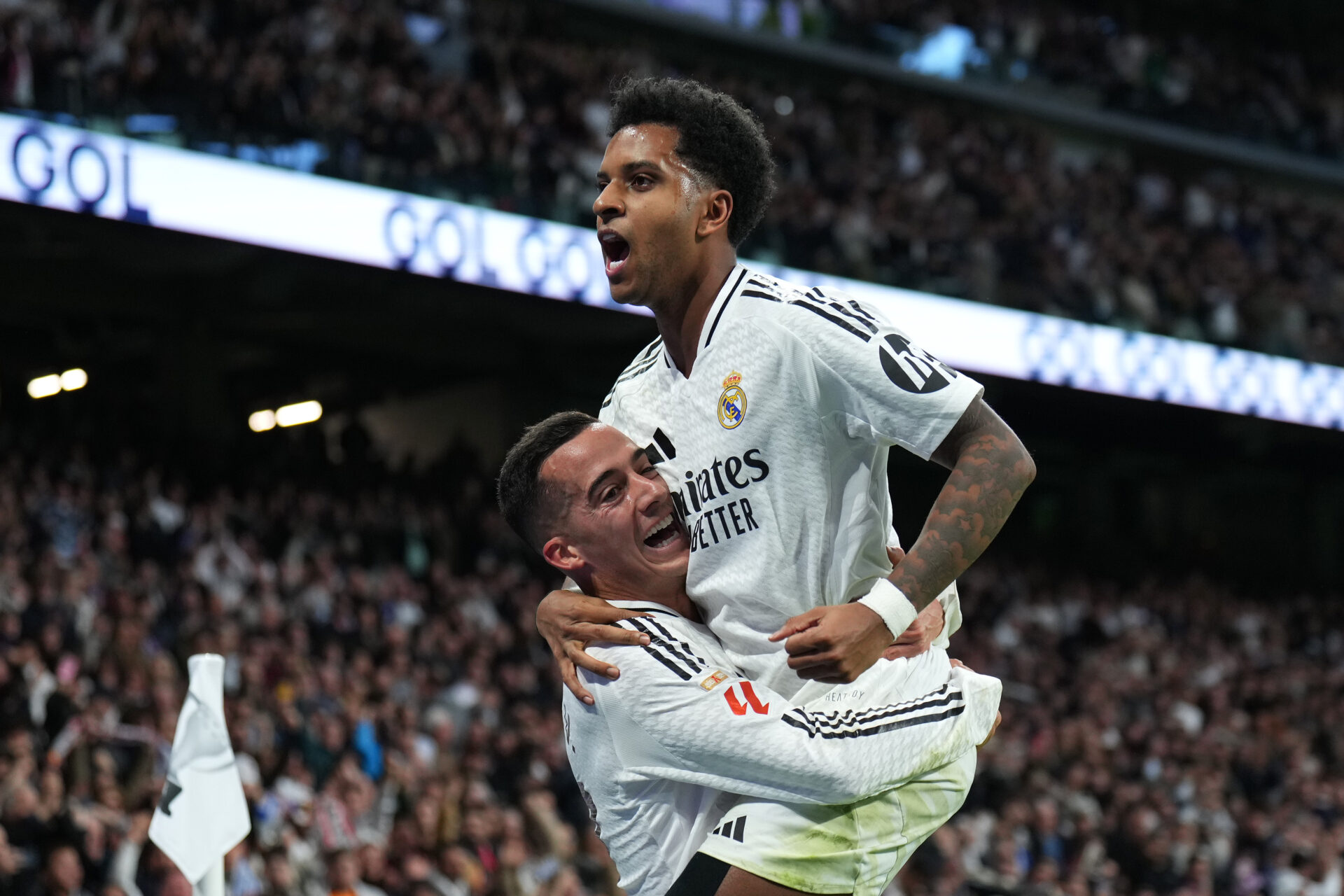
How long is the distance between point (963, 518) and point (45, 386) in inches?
597

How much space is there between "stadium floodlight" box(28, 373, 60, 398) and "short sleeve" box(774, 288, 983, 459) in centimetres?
1410

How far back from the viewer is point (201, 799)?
4.86 metres

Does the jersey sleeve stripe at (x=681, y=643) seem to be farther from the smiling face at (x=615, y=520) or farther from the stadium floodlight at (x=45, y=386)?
the stadium floodlight at (x=45, y=386)

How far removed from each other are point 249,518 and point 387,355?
7.17 metres

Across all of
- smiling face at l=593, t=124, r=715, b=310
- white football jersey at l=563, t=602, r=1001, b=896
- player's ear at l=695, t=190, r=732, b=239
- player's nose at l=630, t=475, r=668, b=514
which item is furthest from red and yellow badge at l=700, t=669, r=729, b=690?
player's ear at l=695, t=190, r=732, b=239

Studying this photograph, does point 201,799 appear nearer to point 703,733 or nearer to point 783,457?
point 703,733

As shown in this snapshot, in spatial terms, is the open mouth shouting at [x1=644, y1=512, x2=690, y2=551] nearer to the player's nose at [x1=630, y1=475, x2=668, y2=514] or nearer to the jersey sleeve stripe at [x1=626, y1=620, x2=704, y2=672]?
the player's nose at [x1=630, y1=475, x2=668, y2=514]

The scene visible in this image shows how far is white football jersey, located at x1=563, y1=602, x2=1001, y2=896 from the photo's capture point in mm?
2941

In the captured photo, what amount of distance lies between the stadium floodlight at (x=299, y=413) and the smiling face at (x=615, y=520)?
52.8 feet

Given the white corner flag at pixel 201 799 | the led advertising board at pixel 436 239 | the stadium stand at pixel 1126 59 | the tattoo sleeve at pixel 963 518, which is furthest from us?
the stadium stand at pixel 1126 59

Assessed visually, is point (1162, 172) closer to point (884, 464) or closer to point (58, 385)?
point (58, 385)

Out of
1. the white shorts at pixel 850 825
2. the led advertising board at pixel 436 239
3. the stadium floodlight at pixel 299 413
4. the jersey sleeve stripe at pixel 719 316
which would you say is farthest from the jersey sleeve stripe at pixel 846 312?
the stadium floodlight at pixel 299 413

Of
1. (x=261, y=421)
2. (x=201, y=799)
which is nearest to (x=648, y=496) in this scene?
(x=201, y=799)

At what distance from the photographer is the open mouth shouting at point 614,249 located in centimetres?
323
